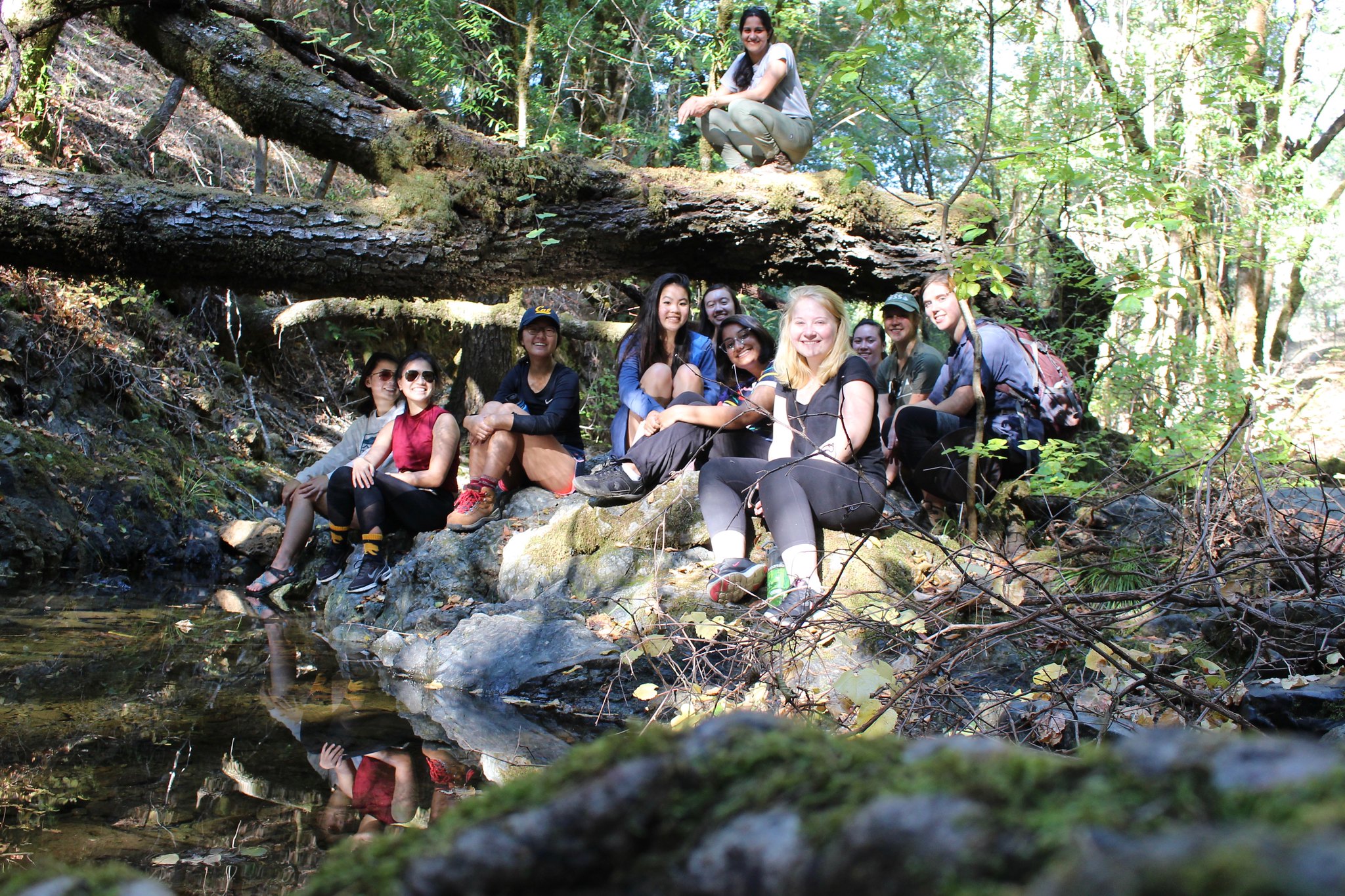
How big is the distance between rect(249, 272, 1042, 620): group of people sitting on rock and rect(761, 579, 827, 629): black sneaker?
0.03m

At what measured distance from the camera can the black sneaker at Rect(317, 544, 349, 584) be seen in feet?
23.9

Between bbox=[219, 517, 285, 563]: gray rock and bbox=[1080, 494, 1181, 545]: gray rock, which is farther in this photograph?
bbox=[219, 517, 285, 563]: gray rock

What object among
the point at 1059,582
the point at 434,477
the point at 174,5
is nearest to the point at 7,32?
the point at 174,5

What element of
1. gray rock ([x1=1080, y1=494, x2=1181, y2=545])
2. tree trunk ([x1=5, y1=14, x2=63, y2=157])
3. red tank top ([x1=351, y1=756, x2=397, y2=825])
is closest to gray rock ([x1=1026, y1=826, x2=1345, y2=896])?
red tank top ([x1=351, y1=756, x2=397, y2=825])

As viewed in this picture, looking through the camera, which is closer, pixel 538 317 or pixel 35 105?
pixel 538 317

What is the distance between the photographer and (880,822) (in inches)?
27.9

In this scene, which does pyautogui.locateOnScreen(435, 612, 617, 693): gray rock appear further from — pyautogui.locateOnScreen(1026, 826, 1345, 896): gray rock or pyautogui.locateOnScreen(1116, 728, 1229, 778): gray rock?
pyautogui.locateOnScreen(1026, 826, 1345, 896): gray rock

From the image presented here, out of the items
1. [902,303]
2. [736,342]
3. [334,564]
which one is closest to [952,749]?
[902,303]

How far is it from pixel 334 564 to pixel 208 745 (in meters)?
4.24

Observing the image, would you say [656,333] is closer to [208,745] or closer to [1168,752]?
[208,745]

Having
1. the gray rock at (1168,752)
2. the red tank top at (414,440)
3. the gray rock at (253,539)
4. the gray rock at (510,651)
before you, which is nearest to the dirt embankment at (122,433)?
the gray rock at (253,539)

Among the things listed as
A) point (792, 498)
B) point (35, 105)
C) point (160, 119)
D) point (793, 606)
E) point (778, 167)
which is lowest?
point (793, 606)

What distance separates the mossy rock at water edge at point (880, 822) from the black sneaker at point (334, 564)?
269 inches

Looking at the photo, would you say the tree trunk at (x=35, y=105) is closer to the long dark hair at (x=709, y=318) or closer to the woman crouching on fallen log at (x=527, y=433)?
the woman crouching on fallen log at (x=527, y=433)
